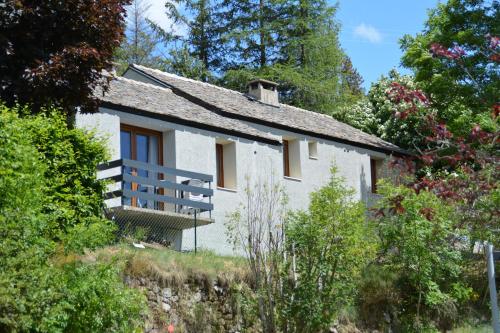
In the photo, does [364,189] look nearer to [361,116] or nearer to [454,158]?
[361,116]

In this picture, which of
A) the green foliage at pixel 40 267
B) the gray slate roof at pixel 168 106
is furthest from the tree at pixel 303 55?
the green foliage at pixel 40 267

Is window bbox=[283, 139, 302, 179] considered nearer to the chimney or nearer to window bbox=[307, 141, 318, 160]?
window bbox=[307, 141, 318, 160]

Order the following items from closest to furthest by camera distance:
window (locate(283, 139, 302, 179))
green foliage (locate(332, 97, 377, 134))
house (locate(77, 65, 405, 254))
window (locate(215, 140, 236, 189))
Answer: house (locate(77, 65, 405, 254)) < window (locate(215, 140, 236, 189)) < window (locate(283, 139, 302, 179)) < green foliage (locate(332, 97, 377, 134))

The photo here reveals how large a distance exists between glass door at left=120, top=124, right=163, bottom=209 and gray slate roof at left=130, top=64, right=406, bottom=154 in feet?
11.8

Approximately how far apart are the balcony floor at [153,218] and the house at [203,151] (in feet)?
0.09

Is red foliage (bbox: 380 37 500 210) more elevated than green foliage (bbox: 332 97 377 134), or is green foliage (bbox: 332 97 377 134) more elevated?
green foliage (bbox: 332 97 377 134)

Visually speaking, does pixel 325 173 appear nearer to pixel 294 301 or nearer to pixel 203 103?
pixel 203 103

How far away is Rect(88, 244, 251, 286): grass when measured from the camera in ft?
60.4

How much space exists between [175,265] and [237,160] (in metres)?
8.61

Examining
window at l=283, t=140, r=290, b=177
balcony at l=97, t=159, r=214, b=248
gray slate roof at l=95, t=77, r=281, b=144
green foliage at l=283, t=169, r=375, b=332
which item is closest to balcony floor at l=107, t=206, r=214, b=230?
balcony at l=97, t=159, r=214, b=248

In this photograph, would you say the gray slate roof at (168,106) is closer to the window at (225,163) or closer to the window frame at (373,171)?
the window at (225,163)

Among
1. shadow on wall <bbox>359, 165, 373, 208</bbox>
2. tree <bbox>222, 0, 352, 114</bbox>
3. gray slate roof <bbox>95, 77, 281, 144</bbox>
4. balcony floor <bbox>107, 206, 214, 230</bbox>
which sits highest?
tree <bbox>222, 0, 352, 114</bbox>

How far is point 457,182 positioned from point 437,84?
23778 mm

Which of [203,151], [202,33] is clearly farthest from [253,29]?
[203,151]
